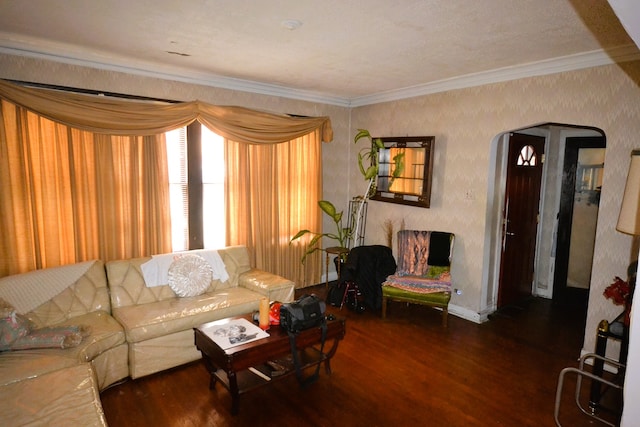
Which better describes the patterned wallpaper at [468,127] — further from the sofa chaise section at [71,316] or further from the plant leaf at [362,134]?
the sofa chaise section at [71,316]

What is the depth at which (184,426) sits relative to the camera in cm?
244

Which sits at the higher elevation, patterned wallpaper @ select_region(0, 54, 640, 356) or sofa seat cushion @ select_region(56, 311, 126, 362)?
patterned wallpaper @ select_region(0, 54, 640, 356)

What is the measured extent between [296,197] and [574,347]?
11.0 feet

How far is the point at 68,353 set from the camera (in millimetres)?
2539

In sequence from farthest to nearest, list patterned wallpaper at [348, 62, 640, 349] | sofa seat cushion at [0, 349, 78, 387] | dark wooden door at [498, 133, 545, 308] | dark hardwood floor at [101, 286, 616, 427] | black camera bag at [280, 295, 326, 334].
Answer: dark wooden door at [498, 133, 545, 308], patterned wallpaper at [348, 62, 640, 349], black camera bag at [280, 295, 326, 334], dark hardwood floor at [101, 286, 616, 427], sofa seat cushion at [0, 349, 78, 387]

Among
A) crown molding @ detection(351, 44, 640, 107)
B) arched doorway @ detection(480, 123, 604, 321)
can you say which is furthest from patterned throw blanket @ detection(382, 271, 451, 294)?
crown molding @ detection(351, 44, 640, 107)

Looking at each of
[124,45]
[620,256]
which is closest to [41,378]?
[124,45]

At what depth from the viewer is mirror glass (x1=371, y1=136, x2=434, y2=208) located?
4.43m

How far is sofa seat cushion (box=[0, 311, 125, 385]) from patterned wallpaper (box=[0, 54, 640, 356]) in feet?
6.71

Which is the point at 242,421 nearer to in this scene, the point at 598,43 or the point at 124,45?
the point at 124,45

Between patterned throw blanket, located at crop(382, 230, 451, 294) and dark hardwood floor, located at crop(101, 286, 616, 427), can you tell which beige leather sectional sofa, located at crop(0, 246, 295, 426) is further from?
patterned throw blanket, located at crop(382, 230, 451, 294)

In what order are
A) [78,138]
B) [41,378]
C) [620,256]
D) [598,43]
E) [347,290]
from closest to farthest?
[41,378]
[598,43]
[620,256]
[78,138]
[347,290]

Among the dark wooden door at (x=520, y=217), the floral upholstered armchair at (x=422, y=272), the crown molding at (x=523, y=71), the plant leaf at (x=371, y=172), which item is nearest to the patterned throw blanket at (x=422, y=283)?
the floral upholstered armchair at (x=422, y=272)

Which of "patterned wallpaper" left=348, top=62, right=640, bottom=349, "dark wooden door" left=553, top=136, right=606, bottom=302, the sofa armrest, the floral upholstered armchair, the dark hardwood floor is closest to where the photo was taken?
the dark hardwood floor
